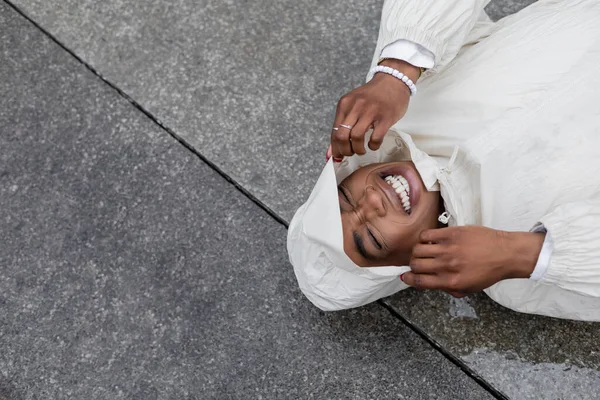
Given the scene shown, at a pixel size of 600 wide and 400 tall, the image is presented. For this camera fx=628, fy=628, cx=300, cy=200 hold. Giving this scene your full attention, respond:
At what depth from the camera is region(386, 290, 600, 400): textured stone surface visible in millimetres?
2098

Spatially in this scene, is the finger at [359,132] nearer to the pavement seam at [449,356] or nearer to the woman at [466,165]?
the woman at [466,165]

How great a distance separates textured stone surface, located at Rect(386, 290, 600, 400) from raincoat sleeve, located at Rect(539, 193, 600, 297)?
59 centimetres

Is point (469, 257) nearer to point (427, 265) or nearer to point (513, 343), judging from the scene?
point (427, 265)

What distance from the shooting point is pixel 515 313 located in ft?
7.16

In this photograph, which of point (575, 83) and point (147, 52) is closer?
point (575, 83)

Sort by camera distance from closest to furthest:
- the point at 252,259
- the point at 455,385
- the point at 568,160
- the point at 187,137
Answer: the point at 568,160 < the point at 455,385 < the point at 252,259 < the point at 187,137

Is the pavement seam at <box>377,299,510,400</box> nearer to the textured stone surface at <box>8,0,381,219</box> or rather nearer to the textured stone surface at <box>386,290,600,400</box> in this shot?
the textured stone surface at <box>386,290,600,400</box>

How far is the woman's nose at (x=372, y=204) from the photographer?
68.4 inches

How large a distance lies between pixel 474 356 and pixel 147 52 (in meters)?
1.75

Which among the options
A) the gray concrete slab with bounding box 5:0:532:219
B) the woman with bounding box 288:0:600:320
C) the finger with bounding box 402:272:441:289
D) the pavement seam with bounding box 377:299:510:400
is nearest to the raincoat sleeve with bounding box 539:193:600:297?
the woman with bounding box 288:0:600:320

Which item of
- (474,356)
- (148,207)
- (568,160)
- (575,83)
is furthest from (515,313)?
(148,207)

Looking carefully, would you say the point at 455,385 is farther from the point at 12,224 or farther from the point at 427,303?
the point at 12,224

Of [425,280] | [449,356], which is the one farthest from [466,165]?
[449,356]

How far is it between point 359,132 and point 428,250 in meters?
0.36
